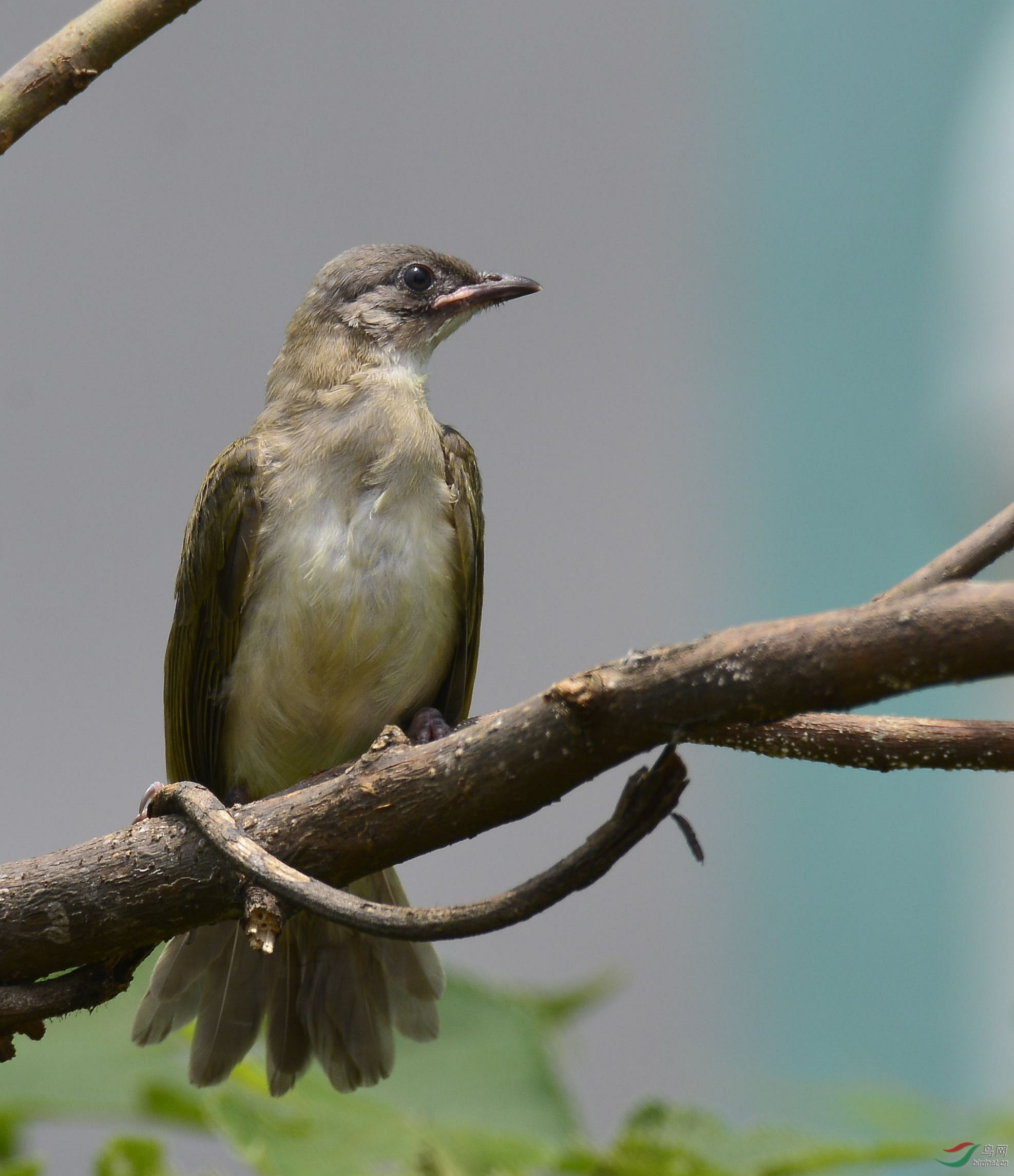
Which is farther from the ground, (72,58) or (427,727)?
(72,58)

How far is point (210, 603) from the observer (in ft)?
8.22

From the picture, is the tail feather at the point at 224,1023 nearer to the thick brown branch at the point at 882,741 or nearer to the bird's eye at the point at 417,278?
the thick brown branch at the point at 882,741

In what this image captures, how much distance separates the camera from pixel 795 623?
1101 millimetres

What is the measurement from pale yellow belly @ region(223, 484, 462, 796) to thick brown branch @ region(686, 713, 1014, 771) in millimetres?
1047

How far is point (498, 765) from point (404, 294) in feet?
6.06

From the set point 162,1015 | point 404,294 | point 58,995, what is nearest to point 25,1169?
point 162,1015

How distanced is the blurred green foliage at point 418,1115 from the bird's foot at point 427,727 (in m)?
0.50

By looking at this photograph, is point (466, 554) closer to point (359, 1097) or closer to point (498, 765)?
point (359, 1097)

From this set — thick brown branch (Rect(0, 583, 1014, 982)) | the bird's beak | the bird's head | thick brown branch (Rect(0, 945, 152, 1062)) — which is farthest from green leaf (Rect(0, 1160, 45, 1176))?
the bird's beak

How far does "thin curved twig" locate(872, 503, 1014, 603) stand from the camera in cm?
136

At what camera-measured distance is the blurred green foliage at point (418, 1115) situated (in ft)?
6.09

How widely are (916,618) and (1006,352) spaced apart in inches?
149

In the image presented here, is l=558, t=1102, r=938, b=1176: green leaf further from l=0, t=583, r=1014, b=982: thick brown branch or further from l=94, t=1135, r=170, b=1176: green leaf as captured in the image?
l=94, t=1135, r=170, b=1176: green leaf

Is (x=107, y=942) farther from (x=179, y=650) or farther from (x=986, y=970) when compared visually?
(x=986, y=970)
